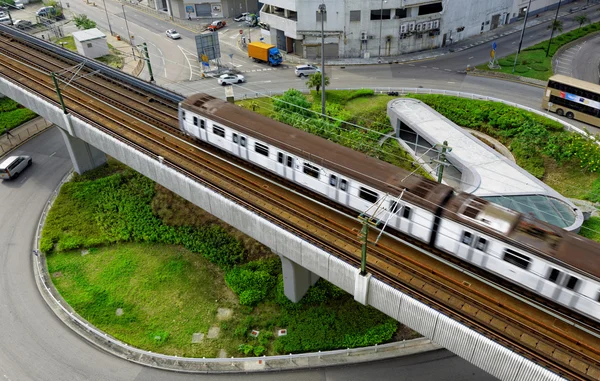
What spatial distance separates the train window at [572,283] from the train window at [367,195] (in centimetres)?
977

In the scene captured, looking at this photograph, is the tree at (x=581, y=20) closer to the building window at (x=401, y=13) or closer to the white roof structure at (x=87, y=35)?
the building window at (x=401, y=13)

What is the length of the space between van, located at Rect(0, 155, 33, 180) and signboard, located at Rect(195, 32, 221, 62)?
25942 millimetres

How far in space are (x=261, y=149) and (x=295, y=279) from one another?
28.8 feet

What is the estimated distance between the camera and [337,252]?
23.3 metres

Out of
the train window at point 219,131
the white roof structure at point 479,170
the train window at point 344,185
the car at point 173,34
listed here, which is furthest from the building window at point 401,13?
the train window at point 344,185

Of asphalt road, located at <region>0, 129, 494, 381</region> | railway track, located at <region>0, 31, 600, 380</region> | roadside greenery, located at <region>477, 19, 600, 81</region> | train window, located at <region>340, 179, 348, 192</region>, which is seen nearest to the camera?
railway track, located at <region>0, 31, 600, 380</region>

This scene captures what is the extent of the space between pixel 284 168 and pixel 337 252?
26.0ft

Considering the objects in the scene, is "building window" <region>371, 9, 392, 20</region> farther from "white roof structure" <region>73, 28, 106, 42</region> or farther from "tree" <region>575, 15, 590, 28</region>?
"white roof structure" <region>73, 28, 106, 42</region>

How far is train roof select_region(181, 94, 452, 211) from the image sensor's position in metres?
23.9

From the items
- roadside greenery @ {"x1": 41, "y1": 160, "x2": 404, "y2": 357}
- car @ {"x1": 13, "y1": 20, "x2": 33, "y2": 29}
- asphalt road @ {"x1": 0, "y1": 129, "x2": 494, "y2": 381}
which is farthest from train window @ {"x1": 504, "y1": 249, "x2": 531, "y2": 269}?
car @ {"x1": 13, "y1": 20, "x2": 33, "y2": 29}

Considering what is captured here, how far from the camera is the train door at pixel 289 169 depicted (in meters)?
28.3

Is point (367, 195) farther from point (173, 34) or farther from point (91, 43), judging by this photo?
point (173, 34)

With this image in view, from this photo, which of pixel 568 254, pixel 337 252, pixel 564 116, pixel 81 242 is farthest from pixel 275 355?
pixel 564 116

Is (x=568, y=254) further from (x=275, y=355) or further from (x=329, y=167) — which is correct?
(x=275, y=355)
